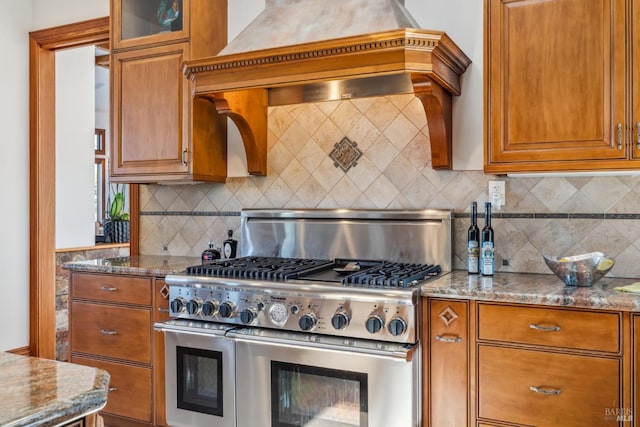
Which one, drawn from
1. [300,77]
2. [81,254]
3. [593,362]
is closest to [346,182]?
[300,77]

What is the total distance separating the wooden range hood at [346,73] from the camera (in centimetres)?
210

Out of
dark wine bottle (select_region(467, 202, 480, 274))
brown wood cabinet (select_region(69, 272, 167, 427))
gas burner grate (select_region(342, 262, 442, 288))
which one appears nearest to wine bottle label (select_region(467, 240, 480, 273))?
dark wine bottle (select_region(467, 202, 480, 274))

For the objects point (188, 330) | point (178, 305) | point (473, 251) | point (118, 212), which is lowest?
point (188, 330)

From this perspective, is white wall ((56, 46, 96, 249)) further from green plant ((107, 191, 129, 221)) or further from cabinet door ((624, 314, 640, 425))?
cabinet door ((624, 314, 640, 425))

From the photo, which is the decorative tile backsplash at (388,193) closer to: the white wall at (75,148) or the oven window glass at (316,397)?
the oven window glass at (316,397)

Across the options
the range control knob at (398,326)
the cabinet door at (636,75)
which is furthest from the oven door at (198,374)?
the cabinet door at (636,75)

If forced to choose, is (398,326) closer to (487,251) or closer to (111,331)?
(487,251)

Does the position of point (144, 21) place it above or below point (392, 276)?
above

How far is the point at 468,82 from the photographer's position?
254 cm

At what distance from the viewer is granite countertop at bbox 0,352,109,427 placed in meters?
0.80

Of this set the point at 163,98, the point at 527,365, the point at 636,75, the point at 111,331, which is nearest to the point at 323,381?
the point at 527,365

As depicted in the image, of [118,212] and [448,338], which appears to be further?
[118,212]

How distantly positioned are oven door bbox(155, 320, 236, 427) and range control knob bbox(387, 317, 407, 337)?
A: 28.7 inches

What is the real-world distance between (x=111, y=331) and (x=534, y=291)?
2.08m
